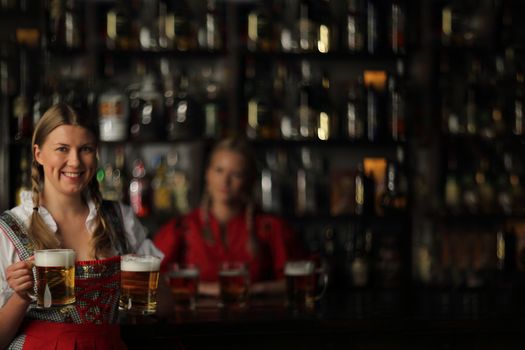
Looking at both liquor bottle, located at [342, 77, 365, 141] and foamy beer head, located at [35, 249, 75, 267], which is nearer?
foamy beer head, located at [35, 249, 75, 267]

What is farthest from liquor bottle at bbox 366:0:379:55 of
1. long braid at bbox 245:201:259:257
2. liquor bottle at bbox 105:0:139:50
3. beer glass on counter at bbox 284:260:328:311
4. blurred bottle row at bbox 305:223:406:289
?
beer glass on counter at bbox 284:260:328:311

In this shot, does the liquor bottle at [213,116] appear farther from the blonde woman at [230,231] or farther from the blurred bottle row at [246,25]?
the blonde woman at [230,231]

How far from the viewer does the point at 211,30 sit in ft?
14.3

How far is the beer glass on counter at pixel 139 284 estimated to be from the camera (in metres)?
2.09

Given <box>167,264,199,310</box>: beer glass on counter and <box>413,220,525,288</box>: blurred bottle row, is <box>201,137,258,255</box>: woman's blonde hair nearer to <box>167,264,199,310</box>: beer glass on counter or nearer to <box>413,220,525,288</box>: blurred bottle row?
<box>167,264,199,310</box>: beer glass on counter

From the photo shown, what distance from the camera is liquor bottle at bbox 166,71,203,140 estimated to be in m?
4.24

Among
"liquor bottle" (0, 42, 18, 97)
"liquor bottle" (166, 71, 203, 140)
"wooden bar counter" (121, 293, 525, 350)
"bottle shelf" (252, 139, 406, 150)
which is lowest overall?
"wooden bar counter" (121, 293, 525, 350)

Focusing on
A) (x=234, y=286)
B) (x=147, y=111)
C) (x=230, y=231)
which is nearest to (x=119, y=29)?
(x=147, y=111)

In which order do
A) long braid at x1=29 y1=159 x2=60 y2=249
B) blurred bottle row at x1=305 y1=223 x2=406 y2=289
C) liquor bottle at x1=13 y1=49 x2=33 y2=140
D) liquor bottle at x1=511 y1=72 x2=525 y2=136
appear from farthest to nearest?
1. liquor bottle at x1=511 y1=72 x2=525 y2=136
2. blurred bottle row at x1=305 y1=223 x2=406 y2=289
3. liquor bottle at x1=13 y1=49 x2=33 y2=140
4. long braid at x1=29 y1=159 x2=60 y2=249

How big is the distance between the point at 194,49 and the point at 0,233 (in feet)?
8.39

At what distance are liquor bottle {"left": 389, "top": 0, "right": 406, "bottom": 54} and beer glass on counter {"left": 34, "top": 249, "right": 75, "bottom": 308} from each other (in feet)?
9.94

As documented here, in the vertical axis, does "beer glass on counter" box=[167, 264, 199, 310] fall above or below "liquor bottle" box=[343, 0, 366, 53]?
below

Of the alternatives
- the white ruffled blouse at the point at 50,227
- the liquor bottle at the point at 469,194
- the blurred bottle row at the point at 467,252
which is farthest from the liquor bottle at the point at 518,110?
the white ruffled blouse at the point at 50,227

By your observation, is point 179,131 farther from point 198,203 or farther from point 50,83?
point 50,83
